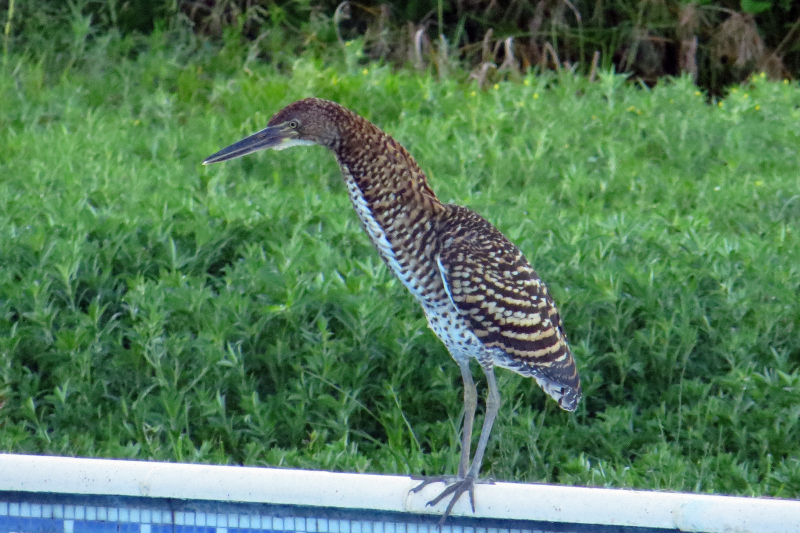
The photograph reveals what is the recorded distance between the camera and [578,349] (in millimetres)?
4547

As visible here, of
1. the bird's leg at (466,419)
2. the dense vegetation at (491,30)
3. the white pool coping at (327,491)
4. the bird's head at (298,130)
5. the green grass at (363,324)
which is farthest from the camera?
the dense vegetation at (491,30)

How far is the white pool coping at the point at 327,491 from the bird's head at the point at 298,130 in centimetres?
98

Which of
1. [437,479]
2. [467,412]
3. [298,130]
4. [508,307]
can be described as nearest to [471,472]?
[437,479]

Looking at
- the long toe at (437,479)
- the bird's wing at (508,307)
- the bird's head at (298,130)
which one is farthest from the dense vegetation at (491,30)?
the long toe at (437,479)

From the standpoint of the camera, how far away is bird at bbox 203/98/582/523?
3473 mm

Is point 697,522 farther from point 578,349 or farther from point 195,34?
point 195,34

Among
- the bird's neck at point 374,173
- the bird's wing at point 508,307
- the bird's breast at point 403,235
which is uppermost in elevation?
the bird's neck at point 374,173

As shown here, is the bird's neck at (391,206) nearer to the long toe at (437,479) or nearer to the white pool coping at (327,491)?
the long toe at (437,479)

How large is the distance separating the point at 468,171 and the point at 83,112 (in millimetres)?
2875

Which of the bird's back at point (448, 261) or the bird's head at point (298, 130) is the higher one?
the bird's head at point (298, 130)

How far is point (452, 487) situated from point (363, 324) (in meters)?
1.33

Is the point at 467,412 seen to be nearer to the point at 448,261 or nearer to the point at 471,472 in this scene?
the point at 471,472

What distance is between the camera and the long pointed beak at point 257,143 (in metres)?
3.48

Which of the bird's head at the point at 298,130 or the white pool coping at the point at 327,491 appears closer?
the white pool coping at the point at 327,491
